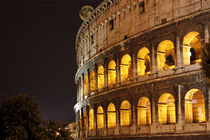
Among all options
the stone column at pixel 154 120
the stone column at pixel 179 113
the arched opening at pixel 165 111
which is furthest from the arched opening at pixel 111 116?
the stone column at pixel 179 113

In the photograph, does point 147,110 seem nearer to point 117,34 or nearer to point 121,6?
point 117,34

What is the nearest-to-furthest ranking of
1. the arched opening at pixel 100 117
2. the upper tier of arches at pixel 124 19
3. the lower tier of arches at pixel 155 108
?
the lower tier of arches at pixel 155 108
the upper tier of arches at pixel 124 19
the arched opening at pixel 100 117

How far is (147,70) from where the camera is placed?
30.3m

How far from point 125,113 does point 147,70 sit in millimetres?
4023

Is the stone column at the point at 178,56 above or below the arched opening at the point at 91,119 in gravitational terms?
above

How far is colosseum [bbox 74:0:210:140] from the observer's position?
906 inches

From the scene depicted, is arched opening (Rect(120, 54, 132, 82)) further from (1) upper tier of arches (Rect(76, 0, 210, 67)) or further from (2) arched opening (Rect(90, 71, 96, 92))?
(2) arched opening (Rect(90, 71, 96, 92))

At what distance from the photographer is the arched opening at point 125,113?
96.0 ft

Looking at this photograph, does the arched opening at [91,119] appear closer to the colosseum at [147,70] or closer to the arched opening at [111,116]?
the colosseum at [147,70]

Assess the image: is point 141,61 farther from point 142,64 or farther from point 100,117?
point 100,117

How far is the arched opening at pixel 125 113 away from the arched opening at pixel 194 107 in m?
5.89

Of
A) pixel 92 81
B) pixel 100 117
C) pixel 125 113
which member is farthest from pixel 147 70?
pixel 92 81

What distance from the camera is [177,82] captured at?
2361cm

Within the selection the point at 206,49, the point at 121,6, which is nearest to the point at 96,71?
the point at 121,6
